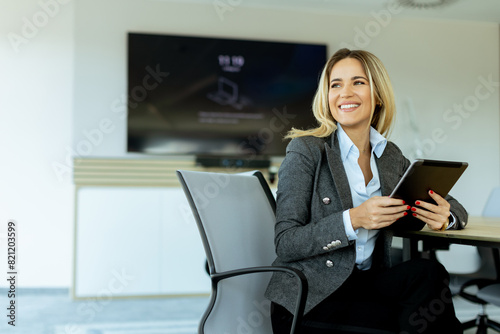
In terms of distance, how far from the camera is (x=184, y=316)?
387cm

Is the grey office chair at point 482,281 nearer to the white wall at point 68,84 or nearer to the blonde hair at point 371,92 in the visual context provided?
the blonde hair at point 371,92

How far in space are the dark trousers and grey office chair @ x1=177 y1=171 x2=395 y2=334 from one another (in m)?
0.03

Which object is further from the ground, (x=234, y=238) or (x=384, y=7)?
(x=384, y=7)

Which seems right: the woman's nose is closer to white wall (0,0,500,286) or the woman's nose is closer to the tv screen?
the tv screen

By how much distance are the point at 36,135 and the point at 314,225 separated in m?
4.05

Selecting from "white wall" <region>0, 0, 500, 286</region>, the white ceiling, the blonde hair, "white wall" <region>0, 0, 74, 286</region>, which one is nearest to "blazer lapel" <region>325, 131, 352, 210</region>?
the blonde hair

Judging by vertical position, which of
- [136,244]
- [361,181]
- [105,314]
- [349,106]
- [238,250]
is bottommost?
[105,314]

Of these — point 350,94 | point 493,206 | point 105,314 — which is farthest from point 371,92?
point 105,314

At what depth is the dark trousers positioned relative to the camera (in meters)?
1.34

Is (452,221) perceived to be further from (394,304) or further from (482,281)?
(482,281)

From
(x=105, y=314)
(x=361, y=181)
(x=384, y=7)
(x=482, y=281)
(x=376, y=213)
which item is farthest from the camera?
(x=384, y=7)

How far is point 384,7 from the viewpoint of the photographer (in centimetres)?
507

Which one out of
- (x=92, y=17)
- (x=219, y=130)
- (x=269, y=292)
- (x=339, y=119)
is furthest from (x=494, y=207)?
(x=92, y=17)

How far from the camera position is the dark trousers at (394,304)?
1.34 m
